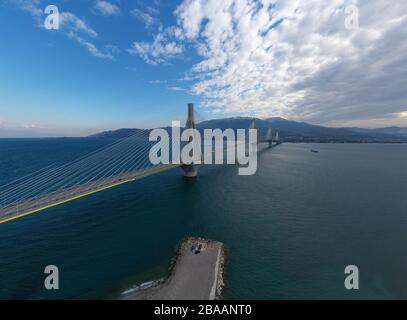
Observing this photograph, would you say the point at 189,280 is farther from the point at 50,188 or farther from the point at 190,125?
the point at 190,125

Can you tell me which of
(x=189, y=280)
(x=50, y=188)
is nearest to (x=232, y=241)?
(x=189, y=280)

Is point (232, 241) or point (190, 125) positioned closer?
point (232, 241)

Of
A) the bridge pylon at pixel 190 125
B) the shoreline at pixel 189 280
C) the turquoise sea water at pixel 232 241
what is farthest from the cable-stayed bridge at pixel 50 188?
the shoreline at pixel 189 280

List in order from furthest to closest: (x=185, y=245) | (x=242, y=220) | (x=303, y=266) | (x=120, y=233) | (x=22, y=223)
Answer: (x=242, y=220) → (x=22, y=223) → (x=120, y=233) → (x=185, y=245) → (x=303, y=266)

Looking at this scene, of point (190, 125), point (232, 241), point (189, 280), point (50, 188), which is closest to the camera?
point (189, 280)
